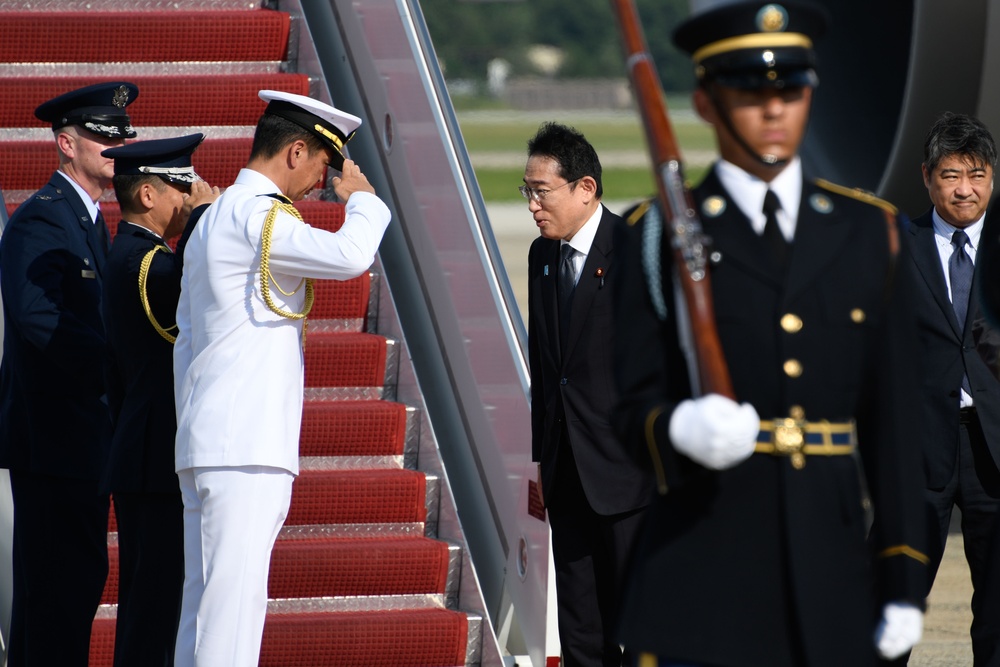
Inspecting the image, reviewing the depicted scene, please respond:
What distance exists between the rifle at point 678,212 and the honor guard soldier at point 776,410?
74mm

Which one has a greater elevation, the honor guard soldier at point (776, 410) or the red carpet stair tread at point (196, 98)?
the red carpet stair tread at point (196, 98)

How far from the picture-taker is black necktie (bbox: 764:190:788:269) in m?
2.54

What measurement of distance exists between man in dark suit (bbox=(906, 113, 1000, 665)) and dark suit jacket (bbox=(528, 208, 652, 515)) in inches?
32.7

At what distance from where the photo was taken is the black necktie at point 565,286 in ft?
14.0

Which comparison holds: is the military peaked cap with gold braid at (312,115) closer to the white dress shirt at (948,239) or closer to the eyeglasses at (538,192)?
the eyeglasses at (538,192)

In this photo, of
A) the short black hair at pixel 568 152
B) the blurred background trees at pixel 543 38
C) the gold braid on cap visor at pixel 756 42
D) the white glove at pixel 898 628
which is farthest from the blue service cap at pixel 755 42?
the blurred background trees at pixel 543 38

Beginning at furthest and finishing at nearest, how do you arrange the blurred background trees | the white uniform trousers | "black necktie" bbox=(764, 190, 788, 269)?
the blurred background trees
the white uniform trousers
"black necktie" bbox=(764, 190, 788, 269)

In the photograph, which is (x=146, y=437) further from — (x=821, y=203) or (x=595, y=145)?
(x=595, y=145)

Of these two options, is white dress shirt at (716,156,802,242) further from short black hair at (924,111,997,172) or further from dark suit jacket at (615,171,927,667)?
short black hair at (924,111,997,172)

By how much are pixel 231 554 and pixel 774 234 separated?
179 cm

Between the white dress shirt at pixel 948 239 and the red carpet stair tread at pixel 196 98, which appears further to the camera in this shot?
the red carpet stair tread at pixel 196 98

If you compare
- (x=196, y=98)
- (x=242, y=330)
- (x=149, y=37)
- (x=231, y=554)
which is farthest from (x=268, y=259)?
(x=149, y=37)

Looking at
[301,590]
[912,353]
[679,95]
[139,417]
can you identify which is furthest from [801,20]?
[679,95]

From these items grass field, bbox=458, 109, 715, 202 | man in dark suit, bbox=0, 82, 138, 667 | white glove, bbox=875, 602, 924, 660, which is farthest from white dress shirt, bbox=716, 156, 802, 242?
grass field, bbox=458, 109, 715, 202
